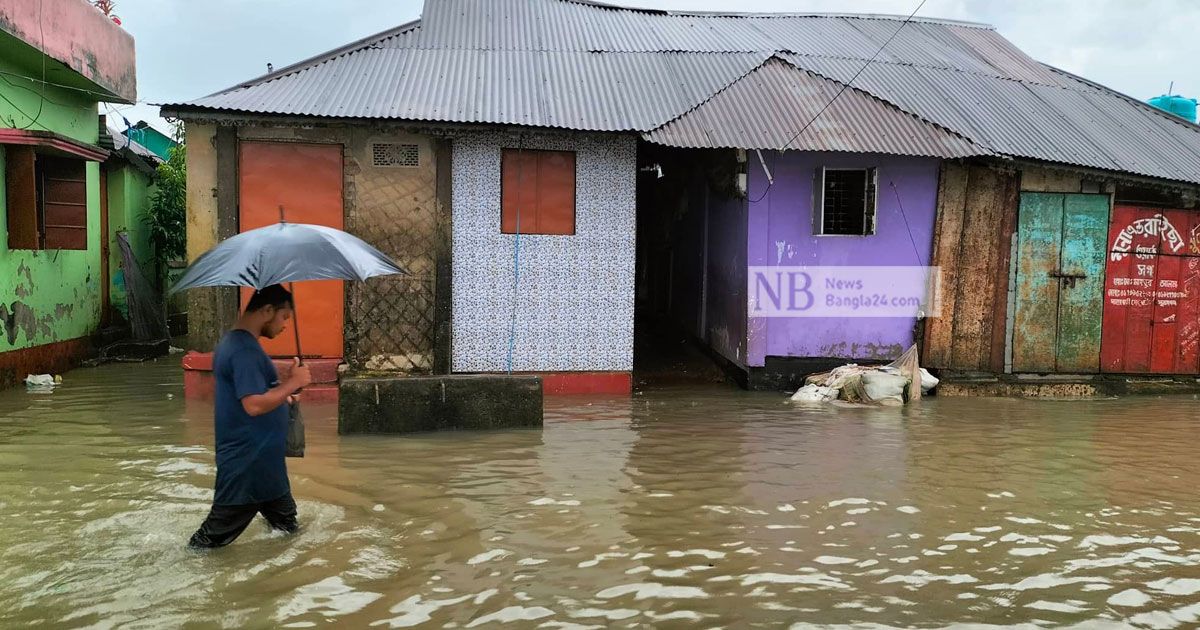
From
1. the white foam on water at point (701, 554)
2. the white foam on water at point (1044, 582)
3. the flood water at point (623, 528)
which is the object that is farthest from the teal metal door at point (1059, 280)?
the white foam on water at point (701, 554)

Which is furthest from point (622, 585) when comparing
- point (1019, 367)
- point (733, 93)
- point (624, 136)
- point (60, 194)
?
point (60, 194)

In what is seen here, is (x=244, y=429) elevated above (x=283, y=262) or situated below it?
below

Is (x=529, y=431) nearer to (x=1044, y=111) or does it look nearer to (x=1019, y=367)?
(x=1019, y=367)

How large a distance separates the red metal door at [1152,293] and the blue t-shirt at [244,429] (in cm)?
1102

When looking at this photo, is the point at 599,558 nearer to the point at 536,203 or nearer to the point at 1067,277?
the point at 536,203

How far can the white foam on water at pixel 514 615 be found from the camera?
12.9 feet

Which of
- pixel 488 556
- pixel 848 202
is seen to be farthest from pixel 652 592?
pixel 848 202

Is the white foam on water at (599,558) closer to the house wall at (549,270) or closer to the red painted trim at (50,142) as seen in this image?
the house wall at (549,270)

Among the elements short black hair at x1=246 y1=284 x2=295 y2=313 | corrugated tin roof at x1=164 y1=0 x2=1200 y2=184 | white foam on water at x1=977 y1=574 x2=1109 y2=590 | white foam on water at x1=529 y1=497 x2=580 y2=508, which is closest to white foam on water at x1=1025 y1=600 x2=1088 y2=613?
white foam on water at x1=977 y1=574 x2=1109 y2=590

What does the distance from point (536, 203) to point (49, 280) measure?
698 cm

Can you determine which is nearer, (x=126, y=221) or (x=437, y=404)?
(x=437, y=404)

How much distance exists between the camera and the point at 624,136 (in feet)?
34.1

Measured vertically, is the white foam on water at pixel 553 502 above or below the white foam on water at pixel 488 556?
above

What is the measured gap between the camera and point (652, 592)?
169 inches
